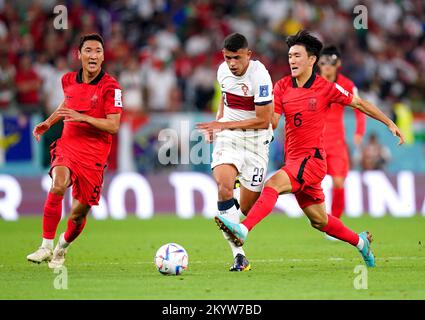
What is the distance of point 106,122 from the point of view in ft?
34.5

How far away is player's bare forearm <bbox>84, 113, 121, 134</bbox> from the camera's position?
1038 centimetres

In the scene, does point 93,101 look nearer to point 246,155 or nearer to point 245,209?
point 246,155

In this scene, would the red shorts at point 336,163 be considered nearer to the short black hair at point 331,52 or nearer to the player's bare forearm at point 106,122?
the short black hair at point 331,52

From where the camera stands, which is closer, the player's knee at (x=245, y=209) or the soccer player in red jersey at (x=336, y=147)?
the player's knee at (x=245, y=209)

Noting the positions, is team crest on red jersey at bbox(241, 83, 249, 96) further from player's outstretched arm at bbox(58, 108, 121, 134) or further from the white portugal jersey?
player's outstretched arm at bbox(58, 108, 121, 134)

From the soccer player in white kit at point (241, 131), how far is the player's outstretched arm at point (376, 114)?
0.88 metres

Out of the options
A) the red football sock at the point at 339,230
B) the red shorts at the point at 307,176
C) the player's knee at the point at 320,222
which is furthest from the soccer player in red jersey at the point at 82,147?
the red football sock at the point at 339,230

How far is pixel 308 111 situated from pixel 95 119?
2193 mm

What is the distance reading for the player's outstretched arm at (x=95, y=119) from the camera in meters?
10.2

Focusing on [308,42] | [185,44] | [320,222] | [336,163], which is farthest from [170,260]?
[185,44]

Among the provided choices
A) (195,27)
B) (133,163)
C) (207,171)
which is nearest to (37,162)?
(133,163)

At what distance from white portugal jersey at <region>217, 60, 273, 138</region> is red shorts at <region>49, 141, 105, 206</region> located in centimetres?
152

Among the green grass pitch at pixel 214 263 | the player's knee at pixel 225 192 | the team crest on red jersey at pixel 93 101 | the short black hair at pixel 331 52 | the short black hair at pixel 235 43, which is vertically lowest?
the green grass pitch at pixel 214 263

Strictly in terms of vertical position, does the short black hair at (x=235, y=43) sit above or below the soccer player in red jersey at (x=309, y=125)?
above
